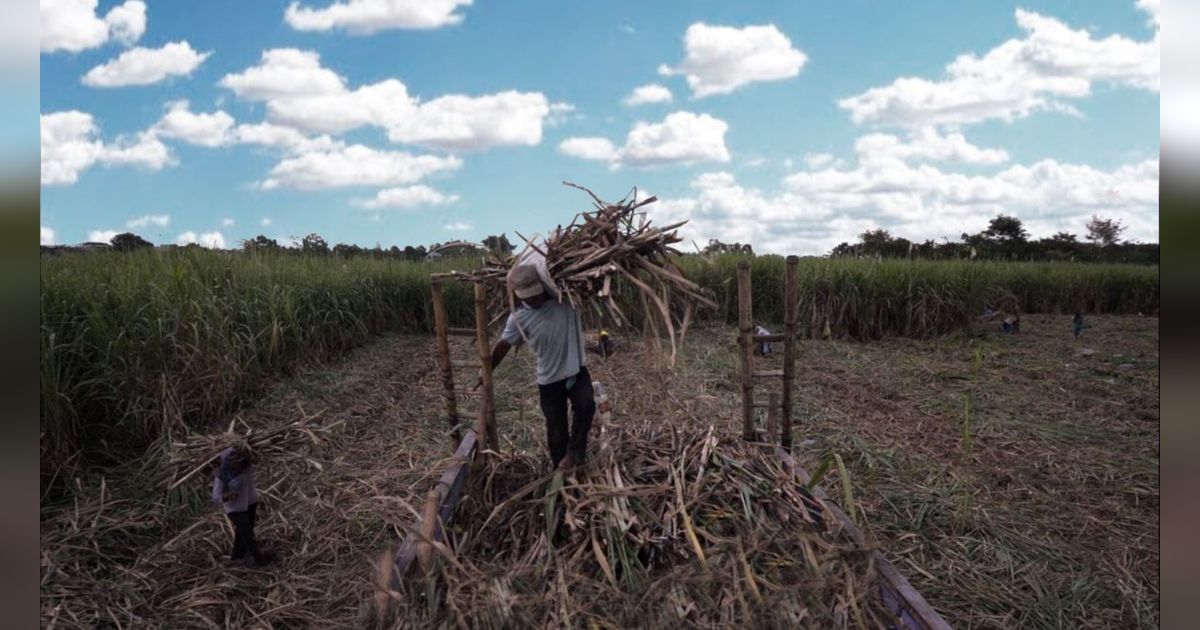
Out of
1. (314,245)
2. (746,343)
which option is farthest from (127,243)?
(746,343)

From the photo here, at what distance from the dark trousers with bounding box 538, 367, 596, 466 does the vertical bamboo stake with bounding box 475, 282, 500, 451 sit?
0.41m

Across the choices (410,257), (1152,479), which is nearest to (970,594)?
(1152,479)

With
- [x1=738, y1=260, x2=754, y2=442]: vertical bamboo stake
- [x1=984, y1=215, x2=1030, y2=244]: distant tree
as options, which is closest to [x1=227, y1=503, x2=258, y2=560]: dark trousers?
[x1=738, y1=260, x2=754, y2=442]: vertical bamboo stake

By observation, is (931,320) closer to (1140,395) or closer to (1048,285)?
(1140,395)

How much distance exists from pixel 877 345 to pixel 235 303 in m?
9.11

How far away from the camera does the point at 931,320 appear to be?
38.9ft

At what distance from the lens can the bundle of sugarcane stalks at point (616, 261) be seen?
129 inches

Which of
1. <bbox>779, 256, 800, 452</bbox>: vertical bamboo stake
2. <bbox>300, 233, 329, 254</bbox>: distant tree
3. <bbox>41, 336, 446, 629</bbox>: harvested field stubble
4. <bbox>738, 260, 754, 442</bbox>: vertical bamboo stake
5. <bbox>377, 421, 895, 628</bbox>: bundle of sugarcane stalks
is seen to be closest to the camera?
<bbox>377, 421, 895, 628</bbox>: bundle of sugarcane stalks

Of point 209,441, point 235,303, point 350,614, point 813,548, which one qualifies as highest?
point 235,303

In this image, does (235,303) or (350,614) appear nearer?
(350,614)

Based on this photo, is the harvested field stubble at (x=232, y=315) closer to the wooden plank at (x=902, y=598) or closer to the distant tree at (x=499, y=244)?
the distant tree at (x=499, y=244)

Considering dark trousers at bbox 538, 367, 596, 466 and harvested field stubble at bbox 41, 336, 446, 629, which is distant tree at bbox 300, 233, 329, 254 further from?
dark trousers at bbox 538, 367, 596, 466

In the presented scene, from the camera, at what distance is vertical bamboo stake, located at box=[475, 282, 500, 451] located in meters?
3.75

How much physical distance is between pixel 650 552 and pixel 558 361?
1018 millimetres
